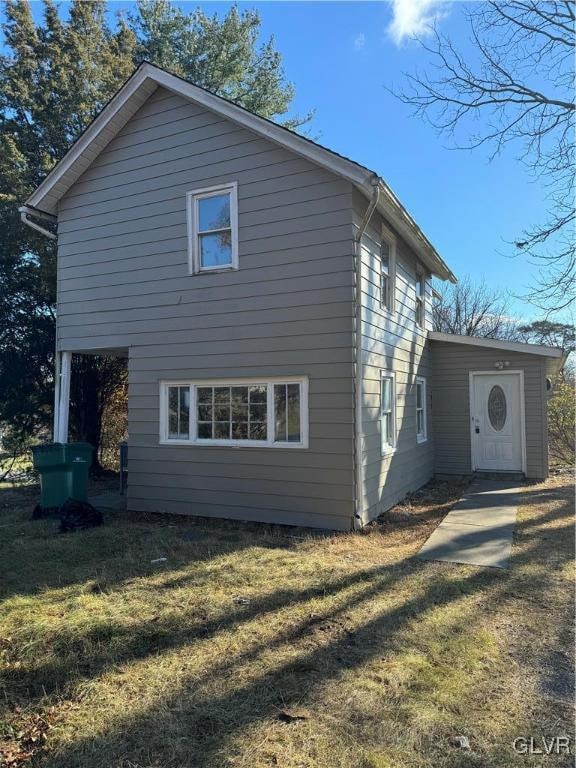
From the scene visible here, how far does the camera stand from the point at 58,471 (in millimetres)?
8188

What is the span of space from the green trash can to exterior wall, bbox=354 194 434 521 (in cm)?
482

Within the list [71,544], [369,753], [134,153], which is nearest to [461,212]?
[134,153]

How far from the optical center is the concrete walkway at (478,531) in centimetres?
574

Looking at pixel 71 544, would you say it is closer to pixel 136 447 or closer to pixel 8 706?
pixel 136 447

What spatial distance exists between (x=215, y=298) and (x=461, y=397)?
6.91m

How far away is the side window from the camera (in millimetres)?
8086

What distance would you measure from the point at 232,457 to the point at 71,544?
2.47 meters

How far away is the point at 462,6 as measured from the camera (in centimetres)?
919

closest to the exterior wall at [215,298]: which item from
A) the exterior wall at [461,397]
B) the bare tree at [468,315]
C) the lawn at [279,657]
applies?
the lawn at [279,657]

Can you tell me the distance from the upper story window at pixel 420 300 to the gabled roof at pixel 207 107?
3.35ft

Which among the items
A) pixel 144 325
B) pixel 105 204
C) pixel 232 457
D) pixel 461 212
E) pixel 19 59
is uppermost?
pixel 19 59

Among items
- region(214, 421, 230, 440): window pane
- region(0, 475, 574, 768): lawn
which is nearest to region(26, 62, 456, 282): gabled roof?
region(214, 421, 230, 440): window pane

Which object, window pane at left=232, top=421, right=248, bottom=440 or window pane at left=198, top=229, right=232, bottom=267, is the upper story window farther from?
window pane at left=232, top=421, right=248, bottom=440

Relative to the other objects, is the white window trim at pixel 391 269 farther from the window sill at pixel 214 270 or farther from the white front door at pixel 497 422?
the white front door at pixel 497 422
